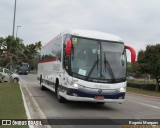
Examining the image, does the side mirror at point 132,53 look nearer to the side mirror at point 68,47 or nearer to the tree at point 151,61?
the side mirror at point 68,47

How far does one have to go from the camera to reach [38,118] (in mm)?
12602

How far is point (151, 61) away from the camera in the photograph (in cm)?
4197

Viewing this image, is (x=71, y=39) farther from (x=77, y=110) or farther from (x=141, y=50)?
(x=141, y=50)

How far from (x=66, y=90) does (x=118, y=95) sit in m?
2.22

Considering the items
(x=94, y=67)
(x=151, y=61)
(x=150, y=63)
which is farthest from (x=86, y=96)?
(x=151, y=61)

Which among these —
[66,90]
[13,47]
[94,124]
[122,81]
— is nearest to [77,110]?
[66,90]

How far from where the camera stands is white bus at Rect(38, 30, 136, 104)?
15.2 m

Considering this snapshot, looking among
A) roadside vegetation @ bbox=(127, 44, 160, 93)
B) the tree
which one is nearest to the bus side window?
roadside vegetation @ bbox=(127, 44, 160, 93)

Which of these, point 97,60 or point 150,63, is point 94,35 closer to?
point 97,60

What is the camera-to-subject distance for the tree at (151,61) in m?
41.2

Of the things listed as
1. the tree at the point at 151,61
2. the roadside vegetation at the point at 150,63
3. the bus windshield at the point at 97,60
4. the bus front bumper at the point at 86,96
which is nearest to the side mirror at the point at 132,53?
the bus windshield at the point at 97,60

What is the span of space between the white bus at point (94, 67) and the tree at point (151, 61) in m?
25.7

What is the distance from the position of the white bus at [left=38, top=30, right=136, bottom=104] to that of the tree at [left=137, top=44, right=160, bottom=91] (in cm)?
2572

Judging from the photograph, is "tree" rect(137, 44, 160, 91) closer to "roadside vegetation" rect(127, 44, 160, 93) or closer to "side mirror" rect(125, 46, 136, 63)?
"roadside vegetation" rect(127, 44, 160, 93)
